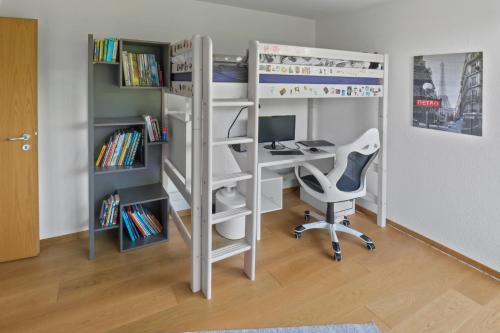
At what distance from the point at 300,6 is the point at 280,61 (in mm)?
1246

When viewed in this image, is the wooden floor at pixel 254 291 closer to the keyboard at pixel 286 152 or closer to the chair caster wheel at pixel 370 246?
the chair caster wheel at pixel 370 246

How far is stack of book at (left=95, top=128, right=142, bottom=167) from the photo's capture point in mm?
2781

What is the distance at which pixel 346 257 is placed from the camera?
279 centimetres

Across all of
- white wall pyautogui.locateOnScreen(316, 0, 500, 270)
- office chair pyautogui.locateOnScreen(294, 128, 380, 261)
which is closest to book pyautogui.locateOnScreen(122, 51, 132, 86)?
office chair pyautogui.locateOnScreen(294, 128, 380, 261)

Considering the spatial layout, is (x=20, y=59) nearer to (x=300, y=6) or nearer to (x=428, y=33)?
(x=300, y=6)

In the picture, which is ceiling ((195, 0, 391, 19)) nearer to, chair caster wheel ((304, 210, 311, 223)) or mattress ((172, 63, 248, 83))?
mattress ((172, 63, 248, 83))

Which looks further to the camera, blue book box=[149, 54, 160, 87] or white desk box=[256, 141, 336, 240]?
white desk box=[256, 141, 336, 240]

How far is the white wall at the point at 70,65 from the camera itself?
2.67 metres

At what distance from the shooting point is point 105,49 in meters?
2.58

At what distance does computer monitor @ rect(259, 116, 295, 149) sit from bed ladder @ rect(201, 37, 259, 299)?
127 cm

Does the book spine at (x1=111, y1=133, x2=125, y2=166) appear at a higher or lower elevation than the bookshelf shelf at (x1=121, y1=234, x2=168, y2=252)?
higher

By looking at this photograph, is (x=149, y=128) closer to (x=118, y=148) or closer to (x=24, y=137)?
(x=118, y=148)

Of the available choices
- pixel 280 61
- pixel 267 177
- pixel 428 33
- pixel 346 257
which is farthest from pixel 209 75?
pixel 428 33

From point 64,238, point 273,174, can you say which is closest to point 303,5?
point 273,174
